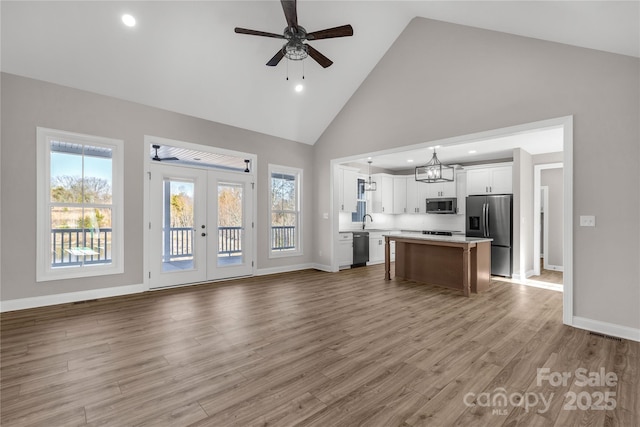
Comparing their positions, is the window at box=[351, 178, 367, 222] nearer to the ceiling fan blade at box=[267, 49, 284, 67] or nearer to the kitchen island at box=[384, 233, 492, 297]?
the kitchen island at box=[384, 233, 492, 297]

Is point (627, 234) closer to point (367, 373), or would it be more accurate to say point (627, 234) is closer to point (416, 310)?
point (416, 310)

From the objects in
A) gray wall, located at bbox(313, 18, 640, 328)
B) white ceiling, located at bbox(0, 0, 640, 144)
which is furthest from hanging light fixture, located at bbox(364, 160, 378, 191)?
white ceiling, located at bbox(0, 0, 640, 144)

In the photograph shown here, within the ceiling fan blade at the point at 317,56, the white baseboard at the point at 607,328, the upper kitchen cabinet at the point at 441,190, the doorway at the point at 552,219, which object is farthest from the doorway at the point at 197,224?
the doorway at the point at 552,219

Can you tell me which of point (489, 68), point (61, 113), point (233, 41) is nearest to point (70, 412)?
point (61, 113)

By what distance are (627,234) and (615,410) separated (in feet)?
6.94

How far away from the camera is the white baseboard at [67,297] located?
152 inches

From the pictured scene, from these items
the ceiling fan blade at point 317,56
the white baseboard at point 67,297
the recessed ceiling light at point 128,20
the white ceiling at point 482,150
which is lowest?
the white baseboard at point 67,297

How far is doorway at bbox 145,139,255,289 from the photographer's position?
5.03m

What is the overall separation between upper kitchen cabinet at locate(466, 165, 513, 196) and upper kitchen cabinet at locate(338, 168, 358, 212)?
9.24ft

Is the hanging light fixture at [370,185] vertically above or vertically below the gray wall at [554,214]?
above

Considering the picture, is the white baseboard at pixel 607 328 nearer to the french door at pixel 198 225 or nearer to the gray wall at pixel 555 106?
the gray wall at pixel 555 106

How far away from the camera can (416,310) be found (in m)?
4.02

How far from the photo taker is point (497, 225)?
6.50 metres

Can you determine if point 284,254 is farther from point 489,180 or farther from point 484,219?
point 489,180
